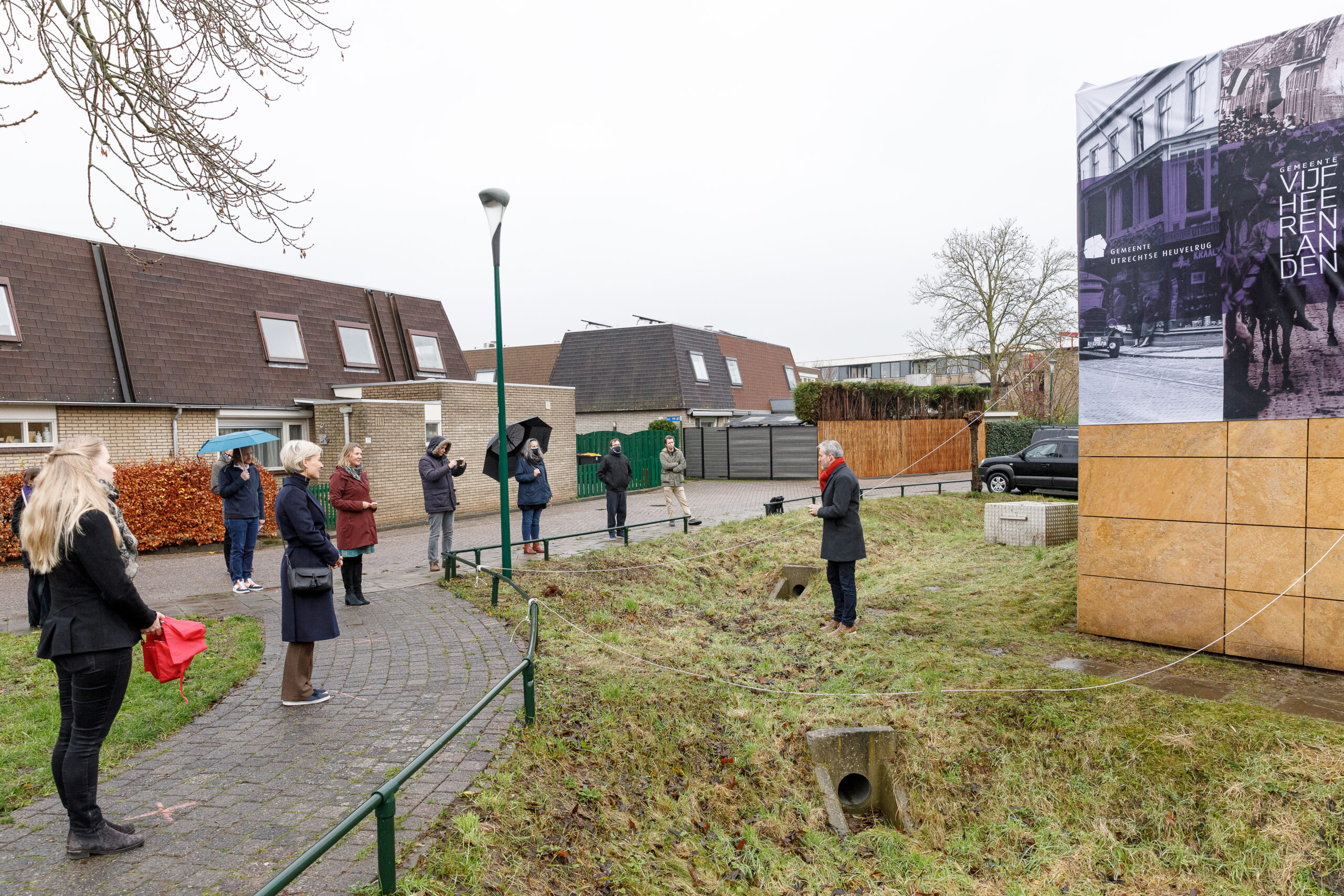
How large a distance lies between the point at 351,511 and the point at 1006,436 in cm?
2756

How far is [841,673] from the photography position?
7.00 meters

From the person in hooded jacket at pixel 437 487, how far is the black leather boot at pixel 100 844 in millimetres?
6558

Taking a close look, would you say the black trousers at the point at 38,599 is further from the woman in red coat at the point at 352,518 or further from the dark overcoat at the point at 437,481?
the dark overcoat at the point at 437,481

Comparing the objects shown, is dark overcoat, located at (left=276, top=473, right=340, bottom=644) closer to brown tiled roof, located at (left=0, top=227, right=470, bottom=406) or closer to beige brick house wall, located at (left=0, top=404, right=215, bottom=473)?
beige brick house wall, located at (left=0, top=404, right=215, bottom=473)

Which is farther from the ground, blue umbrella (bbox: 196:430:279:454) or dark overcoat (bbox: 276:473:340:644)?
blue umbrella (bbox: 196:430:279:454)

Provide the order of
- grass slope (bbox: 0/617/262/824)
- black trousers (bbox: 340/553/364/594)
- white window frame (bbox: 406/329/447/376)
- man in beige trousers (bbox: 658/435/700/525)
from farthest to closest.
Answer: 1. white window frame (bbox: 406/329/447/376)
2. man in beige trousers (bbox: 658/435/700/525)
3. black trousers (bbox: 340/553/364/594)
4. grass slope (bbox: 0/617/262/824)

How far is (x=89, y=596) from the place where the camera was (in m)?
3.53

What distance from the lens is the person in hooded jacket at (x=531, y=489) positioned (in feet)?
37.4

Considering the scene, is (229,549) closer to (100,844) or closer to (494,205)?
(494,205)

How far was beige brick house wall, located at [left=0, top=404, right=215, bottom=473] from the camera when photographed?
14.8 metres

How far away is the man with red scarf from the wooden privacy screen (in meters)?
17.9

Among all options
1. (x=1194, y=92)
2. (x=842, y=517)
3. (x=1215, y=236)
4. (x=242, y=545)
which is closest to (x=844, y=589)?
(x=842, y=517)

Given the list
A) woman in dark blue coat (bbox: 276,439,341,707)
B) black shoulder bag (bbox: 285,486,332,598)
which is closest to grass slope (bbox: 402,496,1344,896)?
woman in dark blue coat (bbox: 276,439,341,707)

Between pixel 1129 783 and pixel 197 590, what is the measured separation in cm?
1011
